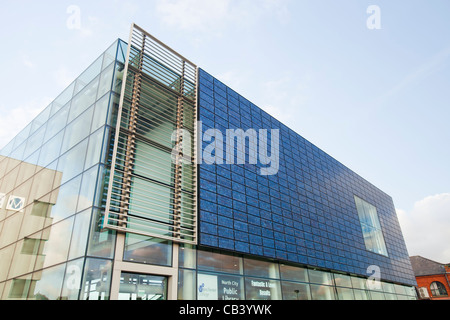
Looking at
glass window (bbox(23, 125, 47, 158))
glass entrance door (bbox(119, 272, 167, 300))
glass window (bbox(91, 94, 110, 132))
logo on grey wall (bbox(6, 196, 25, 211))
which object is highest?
glass window (bbox(23, 125, 47, 158))

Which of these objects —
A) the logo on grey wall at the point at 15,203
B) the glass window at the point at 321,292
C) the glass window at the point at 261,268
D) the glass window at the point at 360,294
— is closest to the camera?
the glass window at the point at 261,268

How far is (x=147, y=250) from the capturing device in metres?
14.4

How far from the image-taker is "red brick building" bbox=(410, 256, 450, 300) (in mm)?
61812

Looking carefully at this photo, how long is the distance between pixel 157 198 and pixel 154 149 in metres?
2.75

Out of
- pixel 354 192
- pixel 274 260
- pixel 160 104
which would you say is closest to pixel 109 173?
pixel 160 104

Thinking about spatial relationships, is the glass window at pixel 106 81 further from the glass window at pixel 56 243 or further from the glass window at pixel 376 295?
the glass window at pixel 376 295

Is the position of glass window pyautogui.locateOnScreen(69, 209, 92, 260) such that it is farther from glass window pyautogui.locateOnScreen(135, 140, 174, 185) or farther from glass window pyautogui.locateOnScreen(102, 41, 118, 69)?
glass window pyautogui.locateOnScreen(102, 41, 118, 69)

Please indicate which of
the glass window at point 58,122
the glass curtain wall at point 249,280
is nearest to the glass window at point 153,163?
the glass curtain wall at point 249,280

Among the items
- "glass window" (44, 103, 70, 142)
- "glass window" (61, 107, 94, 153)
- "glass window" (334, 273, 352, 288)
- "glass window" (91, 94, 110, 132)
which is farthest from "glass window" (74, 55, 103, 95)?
"glass window" (334, 273, 352, 288)

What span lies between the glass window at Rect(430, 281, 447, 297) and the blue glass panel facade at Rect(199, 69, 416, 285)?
119ft

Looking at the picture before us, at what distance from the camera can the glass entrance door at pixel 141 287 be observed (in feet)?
42.9

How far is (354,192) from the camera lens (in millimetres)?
35281

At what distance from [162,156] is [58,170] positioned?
566 centimetres

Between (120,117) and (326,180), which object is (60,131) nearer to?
(120,117)
